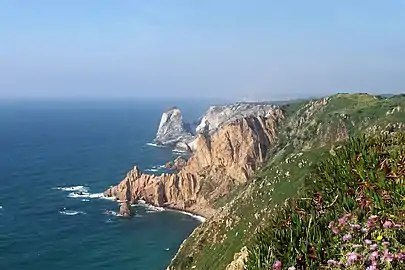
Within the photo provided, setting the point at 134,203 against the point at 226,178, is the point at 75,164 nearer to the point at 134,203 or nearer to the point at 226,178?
the point at 134,203

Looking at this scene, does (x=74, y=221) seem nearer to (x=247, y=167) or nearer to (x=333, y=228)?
(x=247, y=167)

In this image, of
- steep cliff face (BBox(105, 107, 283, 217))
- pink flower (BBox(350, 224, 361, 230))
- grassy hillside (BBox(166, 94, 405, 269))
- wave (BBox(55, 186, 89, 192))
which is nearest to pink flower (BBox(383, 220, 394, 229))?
pink flower (BBox(350, 224, 361, 230))

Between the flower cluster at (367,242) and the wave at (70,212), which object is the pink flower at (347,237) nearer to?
the flower cluster at (367,242)

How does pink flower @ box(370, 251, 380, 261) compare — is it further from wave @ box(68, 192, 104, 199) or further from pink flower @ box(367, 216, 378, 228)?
wave @ box(68, 192, 104, 199)

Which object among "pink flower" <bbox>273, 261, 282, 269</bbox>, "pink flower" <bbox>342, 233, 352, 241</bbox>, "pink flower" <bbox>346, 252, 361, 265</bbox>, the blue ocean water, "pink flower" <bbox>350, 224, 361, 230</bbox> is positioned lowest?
the blue ocean water

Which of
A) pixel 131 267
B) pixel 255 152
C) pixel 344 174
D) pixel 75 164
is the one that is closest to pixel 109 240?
pixel 131 267

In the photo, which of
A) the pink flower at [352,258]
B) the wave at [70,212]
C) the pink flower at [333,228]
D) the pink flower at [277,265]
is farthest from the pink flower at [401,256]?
the wave at [70,212]

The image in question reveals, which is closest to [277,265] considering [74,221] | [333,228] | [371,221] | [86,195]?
[333,228]
